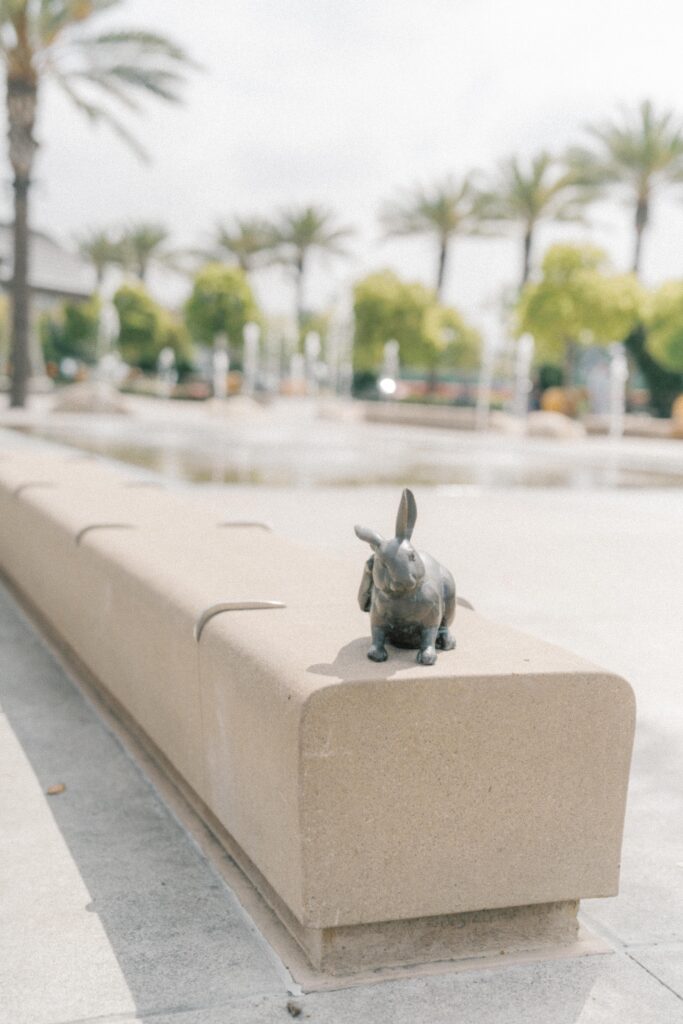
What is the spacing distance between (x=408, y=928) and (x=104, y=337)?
65.3 metres

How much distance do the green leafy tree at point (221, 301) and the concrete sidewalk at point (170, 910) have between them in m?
59.7

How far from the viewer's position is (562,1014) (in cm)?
283

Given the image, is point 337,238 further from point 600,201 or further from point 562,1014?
point 562,1014

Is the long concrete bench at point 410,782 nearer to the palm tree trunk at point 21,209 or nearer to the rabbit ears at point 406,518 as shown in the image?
the rabbit ears at point 406,518

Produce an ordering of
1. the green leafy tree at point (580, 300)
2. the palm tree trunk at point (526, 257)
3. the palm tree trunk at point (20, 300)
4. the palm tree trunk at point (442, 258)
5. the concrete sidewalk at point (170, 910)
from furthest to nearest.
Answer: the palm tree trunk at point (442, 258) → the palm tree trunk at point (526, 257) → the green leafy tree at point (580, 300) → the palm tree trunk at point (20, 300) → the concrete sidewalk at point (170, 910)

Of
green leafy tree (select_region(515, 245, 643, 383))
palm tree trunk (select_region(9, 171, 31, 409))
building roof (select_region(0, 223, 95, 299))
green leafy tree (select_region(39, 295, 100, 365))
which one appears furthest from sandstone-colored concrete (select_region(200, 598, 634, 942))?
green leafy tree (select_region(39, 295, 100, 365))

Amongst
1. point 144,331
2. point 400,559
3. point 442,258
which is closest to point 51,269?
point 144,331

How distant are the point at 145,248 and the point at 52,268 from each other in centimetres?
565

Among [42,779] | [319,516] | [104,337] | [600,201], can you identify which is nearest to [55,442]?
[319,516]

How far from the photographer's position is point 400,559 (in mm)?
3193

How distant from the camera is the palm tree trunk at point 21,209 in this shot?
29.6 meters

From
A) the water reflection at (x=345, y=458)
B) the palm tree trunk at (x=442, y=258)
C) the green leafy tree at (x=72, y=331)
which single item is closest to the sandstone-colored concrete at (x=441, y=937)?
the water reflection at (x=345, y=458)

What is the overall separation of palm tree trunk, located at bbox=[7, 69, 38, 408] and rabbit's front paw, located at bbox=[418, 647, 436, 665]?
29521 mm

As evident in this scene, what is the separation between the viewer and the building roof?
65875 millimetres
